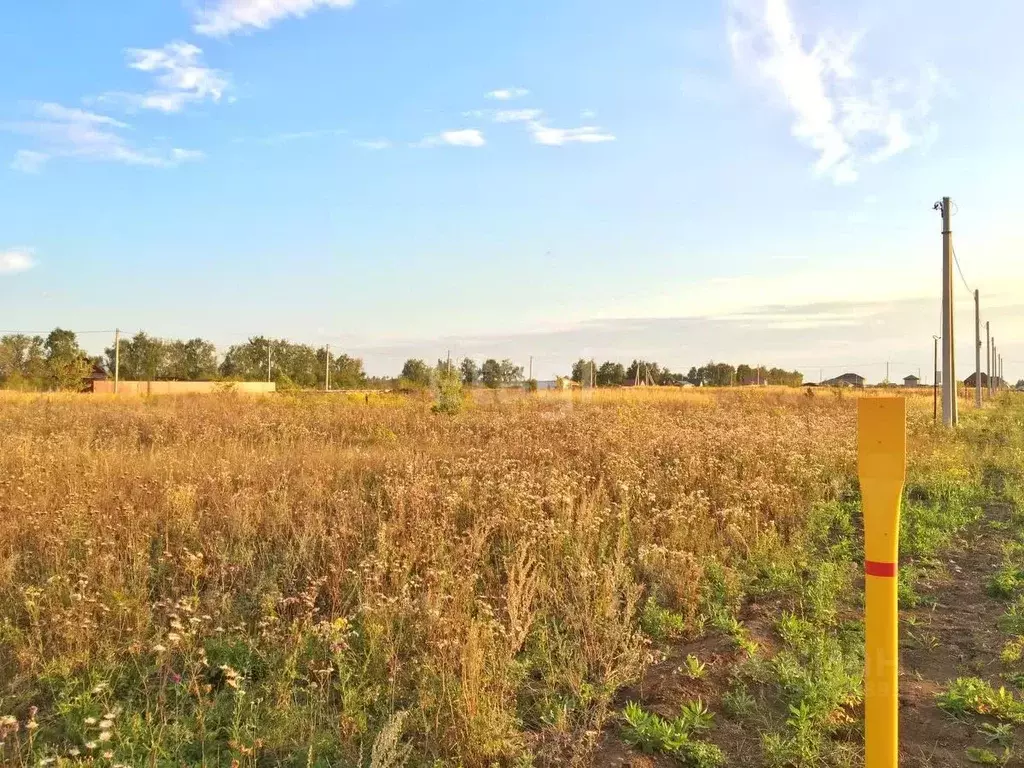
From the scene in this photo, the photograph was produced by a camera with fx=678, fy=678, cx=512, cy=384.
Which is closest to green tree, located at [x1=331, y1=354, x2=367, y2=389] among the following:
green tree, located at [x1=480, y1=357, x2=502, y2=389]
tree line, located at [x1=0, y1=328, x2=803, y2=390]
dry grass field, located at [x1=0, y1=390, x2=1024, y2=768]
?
tree line, located at [x1=0, y1=328, x2=803, y2=390]

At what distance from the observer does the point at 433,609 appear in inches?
157

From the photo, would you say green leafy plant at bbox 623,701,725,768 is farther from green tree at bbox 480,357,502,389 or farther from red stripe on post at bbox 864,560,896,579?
green tree at bbox 480,357,502,389

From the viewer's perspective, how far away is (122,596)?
173 inches

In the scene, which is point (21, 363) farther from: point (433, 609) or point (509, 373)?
point (433, 609)

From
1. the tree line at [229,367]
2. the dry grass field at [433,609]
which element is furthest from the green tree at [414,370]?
the dry grass field at [433,609]

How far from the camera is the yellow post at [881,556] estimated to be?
2471 mm

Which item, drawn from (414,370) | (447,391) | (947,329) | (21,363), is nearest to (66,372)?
(21,363)

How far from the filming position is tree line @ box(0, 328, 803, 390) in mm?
47062

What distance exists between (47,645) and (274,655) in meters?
1.37

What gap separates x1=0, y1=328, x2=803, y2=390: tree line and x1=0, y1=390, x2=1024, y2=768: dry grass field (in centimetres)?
3162

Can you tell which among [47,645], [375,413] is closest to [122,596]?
[47,645]

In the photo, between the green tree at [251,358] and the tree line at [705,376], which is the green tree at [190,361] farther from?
the tree line at [705,376]

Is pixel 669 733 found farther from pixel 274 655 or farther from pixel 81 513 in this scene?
pixel 81 513

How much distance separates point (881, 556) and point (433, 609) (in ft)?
8.05
